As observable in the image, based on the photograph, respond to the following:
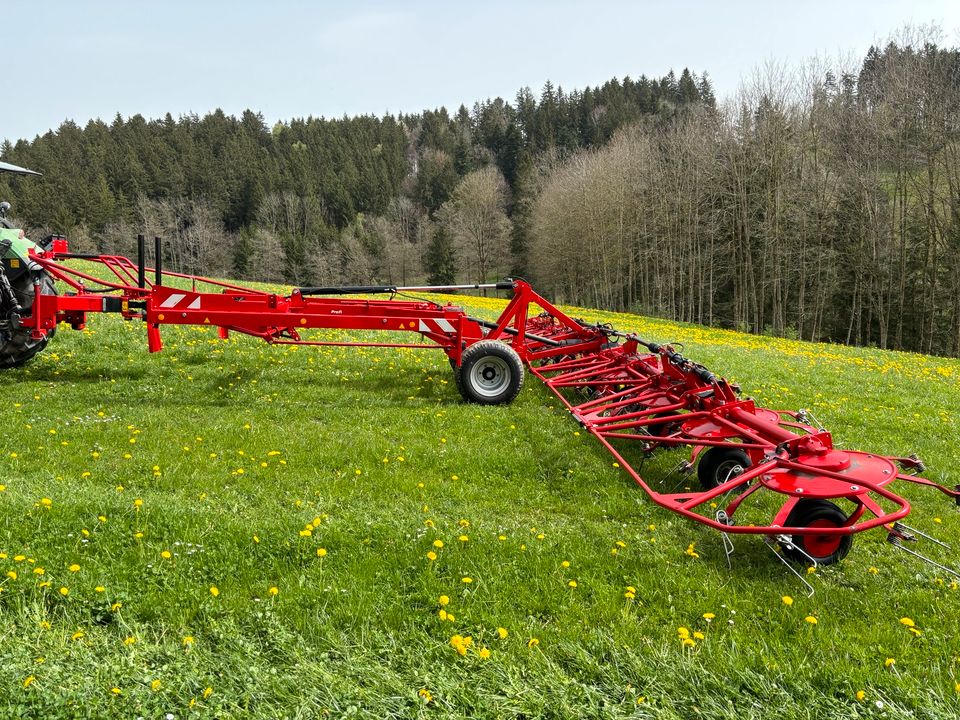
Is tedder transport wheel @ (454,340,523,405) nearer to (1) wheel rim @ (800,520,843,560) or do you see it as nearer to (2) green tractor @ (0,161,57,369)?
(1) wheel rim @ (800,520,843,560)

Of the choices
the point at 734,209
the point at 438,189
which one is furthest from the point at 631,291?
the point at 438,189

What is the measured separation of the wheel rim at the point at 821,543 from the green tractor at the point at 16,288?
9.93m

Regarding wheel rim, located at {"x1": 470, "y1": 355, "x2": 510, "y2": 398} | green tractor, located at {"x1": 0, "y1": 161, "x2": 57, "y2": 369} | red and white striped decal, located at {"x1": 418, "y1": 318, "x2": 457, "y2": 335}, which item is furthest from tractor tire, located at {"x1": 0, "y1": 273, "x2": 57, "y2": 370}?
wheel rim, located at {"x1": 470, "y1": 355, "x2": 510, "y2": 398}

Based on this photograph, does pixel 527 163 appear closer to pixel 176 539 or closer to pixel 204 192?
pixel 204 192

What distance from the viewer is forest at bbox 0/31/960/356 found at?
96.3ft

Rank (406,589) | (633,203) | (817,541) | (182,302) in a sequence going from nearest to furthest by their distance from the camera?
(406,589), (817,541), (182,302), (633,203)

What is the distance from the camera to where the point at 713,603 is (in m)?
3.79

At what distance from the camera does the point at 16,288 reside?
8.59 metres

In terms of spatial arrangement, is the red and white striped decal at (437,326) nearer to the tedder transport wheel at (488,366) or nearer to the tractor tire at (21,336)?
the tedder transport wheel at (488,366)

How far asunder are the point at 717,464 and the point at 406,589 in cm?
331

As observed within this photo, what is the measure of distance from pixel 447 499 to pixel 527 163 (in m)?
83.1

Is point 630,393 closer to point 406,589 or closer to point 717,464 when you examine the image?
point 717,464

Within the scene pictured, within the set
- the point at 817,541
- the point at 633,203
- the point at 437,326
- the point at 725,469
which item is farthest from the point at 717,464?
the point at 633,203

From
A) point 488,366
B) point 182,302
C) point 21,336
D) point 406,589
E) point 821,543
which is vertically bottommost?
point 406,589
